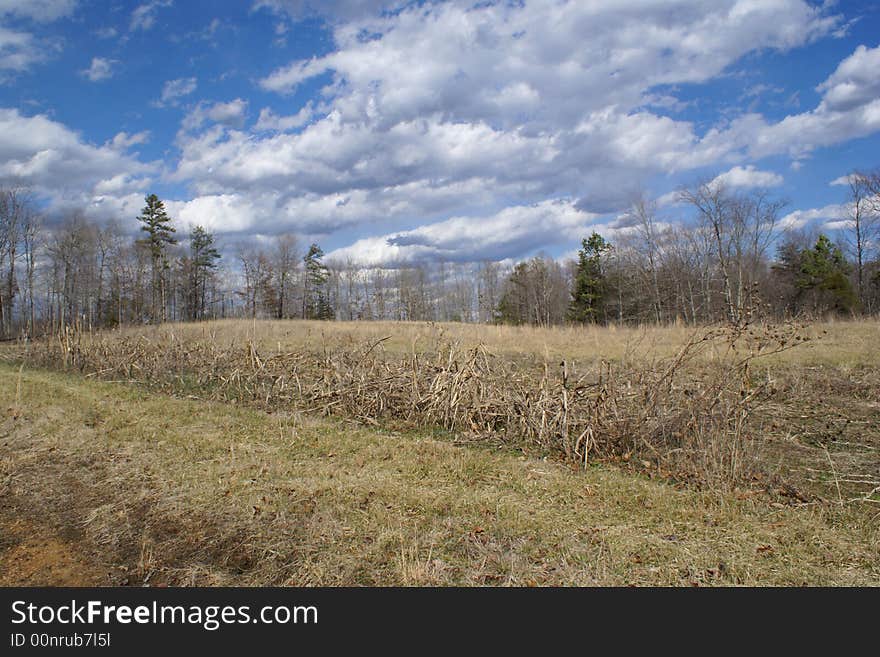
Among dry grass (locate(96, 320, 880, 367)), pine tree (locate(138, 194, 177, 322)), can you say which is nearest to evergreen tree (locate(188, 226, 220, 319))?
pine tree (locate(138, 194, 177, 322))

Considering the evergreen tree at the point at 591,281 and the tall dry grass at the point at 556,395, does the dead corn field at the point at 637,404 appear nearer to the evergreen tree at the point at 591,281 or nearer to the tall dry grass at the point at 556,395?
the tall dry grass at the point at 556,395

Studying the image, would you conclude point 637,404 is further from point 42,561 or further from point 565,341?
point 565,341

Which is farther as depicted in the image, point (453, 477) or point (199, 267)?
point (199, 267)

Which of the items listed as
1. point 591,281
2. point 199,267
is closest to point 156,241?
point 199,267

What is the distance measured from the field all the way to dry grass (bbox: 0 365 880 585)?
24mm

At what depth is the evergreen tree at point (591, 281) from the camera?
37.4m

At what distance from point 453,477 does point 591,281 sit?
33892 mm

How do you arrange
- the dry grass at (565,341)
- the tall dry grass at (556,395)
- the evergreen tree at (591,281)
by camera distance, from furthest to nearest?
the evergreen tree at (591,281)
the dry grass at (565,341)
the tall dry grass at (556,395)

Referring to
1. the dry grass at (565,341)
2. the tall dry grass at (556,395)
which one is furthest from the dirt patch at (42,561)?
the dry grass at (565,341)

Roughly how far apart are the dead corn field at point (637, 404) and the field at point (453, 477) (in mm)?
39

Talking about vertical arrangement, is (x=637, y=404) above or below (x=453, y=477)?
above

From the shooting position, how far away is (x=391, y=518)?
442 cm

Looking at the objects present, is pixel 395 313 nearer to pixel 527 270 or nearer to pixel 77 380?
pixel 527 270

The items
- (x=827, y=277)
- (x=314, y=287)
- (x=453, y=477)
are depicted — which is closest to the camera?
(x=453, y=477)
